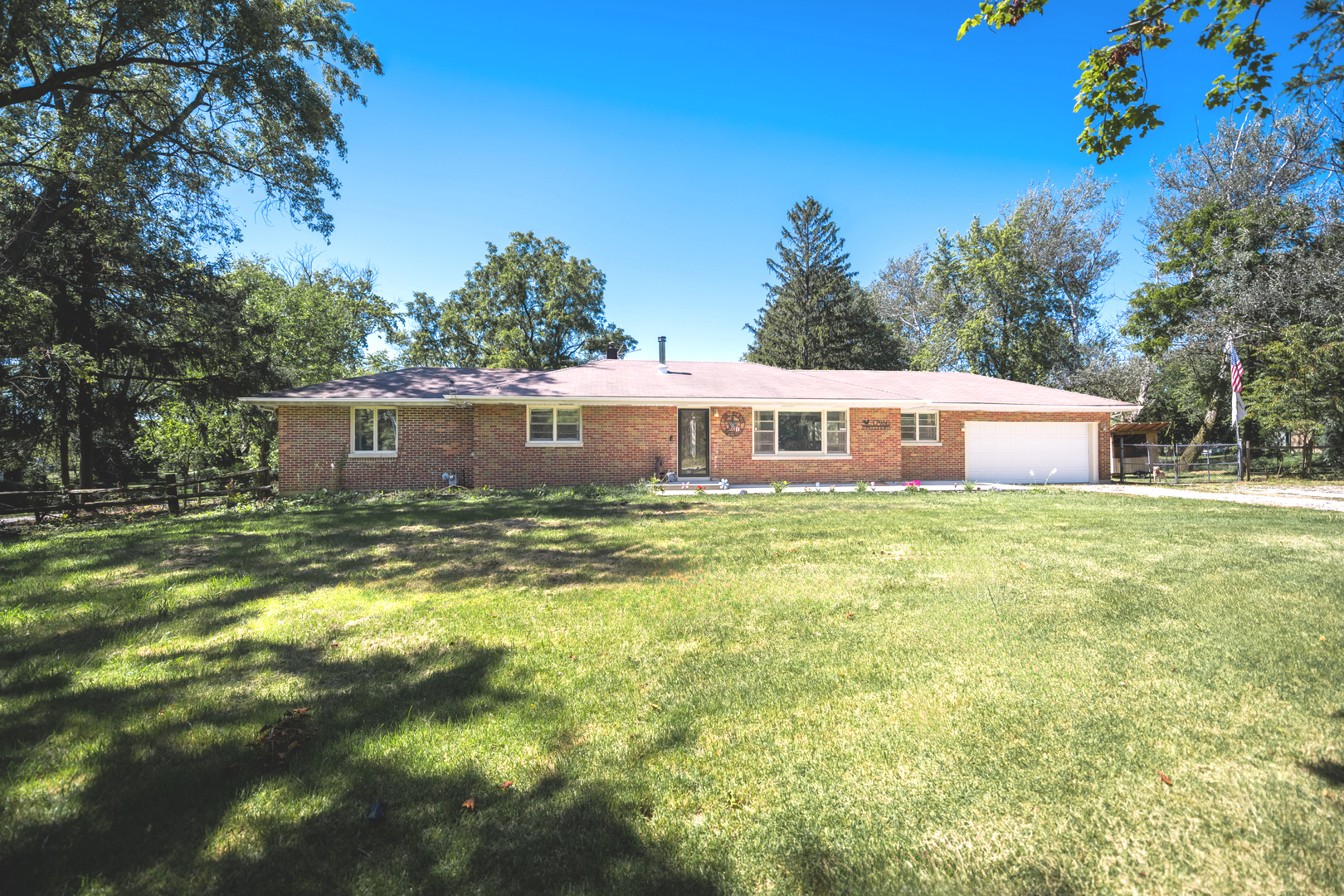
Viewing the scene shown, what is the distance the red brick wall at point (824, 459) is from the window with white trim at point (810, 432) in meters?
0.27

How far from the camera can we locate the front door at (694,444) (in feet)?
54.5

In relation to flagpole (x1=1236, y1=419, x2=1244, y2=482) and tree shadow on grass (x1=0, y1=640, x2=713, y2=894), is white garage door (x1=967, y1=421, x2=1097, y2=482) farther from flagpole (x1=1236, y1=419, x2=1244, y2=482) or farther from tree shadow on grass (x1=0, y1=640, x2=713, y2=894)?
tree shadow on grass (x1=0, y1=640, x2=713, y2=894)

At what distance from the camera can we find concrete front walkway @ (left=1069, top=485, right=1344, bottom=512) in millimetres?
11234

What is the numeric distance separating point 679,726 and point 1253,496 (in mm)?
16835

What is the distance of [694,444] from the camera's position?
55.1ft

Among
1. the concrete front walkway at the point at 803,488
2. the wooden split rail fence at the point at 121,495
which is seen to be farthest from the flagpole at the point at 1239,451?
the wooden split rail fence at the point at 121,495

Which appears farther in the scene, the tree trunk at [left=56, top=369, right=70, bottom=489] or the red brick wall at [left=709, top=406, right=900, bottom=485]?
the red brick wall at [left=709, top=406, right=900, bottom=485]

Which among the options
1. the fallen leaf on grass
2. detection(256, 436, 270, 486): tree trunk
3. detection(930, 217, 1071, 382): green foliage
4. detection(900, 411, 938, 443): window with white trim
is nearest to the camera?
the fallen leaf on grass

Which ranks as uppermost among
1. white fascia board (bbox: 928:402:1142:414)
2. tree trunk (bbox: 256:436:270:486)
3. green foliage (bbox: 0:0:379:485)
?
green foliage (bbox: 0:0:379:485)

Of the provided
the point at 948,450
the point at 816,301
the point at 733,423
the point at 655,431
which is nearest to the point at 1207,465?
the point at 948,450

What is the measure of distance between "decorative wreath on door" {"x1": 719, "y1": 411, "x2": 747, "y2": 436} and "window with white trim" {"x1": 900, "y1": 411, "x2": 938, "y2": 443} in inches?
224

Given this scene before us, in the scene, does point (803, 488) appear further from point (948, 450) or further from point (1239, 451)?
point (1239, 451)

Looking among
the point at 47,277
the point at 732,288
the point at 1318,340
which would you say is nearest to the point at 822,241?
the point at 732,288

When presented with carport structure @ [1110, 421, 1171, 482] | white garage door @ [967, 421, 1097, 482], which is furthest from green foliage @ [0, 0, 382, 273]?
carport structure @ [1110, 421, 1171, 482]
